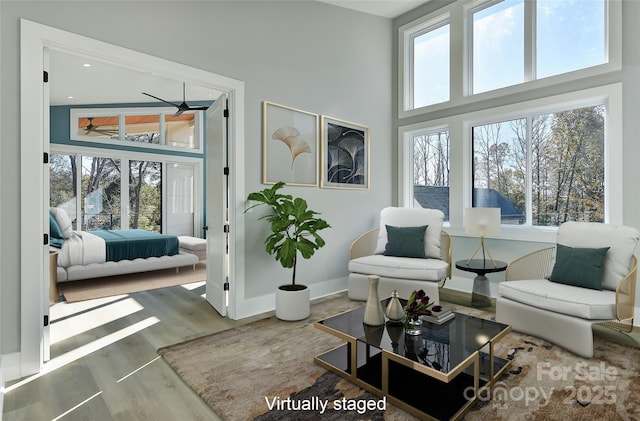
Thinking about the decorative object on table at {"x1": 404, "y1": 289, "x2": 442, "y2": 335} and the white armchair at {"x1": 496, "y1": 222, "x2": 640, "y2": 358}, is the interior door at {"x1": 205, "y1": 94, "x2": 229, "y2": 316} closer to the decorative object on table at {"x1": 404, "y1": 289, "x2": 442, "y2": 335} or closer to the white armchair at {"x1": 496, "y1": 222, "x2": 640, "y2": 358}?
the decorative object on table at {"x1": 404, "y1": 289, "x2": 442, "y2": 335}

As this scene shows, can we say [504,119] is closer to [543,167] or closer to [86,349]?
[543,167]

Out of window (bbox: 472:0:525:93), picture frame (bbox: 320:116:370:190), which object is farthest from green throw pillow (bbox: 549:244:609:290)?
picture frame (bbox: 320:116:370:190)

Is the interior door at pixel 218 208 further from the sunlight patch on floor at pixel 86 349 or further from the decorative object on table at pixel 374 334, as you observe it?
the decorative object on table at pixel 374 334

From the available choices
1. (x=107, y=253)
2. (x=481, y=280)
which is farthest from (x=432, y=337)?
(x=107, y=253)

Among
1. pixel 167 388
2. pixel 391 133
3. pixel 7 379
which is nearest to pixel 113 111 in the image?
pixel 391 133

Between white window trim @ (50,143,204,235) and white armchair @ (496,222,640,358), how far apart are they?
7.36m

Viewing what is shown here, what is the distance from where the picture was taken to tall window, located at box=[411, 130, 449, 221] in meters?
4.72

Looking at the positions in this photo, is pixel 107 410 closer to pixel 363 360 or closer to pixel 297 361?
pixel 297 361

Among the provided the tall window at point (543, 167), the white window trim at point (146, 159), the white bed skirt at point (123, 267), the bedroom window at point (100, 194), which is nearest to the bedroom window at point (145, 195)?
the white window trim at point (146, 159)

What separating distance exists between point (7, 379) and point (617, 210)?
16.8 ft

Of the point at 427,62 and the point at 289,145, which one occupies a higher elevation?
the point at 427,62

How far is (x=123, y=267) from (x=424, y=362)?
4672 mm

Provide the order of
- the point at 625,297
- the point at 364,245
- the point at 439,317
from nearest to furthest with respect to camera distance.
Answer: the point at 439,317 < the point at 625,297 < the point at 364,245

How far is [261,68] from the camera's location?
141 inches
